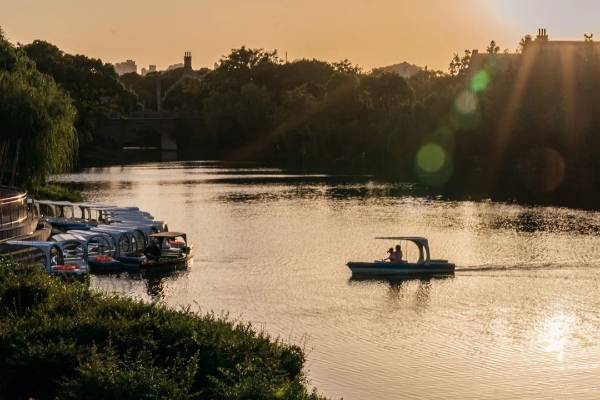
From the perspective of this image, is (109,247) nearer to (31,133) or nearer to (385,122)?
(31,133)

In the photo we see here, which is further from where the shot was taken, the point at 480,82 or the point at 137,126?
the point at 137,126

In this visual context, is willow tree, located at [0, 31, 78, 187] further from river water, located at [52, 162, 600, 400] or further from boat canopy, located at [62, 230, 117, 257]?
river water, located at [52, 162, 600, 400]

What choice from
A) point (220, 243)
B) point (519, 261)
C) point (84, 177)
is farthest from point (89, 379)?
point (84, 177)

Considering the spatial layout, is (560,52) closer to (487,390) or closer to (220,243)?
(220,243)

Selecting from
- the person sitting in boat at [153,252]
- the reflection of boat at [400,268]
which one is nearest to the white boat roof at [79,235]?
the person sitting in boat at [153,252]

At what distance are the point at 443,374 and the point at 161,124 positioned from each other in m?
154

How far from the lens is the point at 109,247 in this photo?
177ft

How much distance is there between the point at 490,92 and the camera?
124000 mm

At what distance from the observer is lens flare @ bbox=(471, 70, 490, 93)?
129775mm

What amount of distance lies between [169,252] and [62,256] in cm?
839

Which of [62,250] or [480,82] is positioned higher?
[480,82]

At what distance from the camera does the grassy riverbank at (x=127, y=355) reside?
20938 millimetres

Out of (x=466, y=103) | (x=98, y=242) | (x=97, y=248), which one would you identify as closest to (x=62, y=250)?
(x=97, y=248)

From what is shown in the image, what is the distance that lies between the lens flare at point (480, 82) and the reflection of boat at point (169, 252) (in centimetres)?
8007
